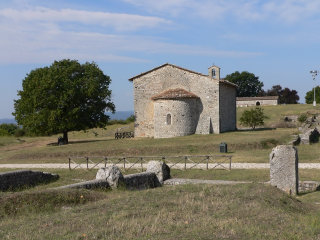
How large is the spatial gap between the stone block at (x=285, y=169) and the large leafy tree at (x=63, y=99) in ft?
106

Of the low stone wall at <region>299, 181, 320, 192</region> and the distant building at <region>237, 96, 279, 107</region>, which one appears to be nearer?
the low stone wall at <region>299, 181, 320, 192</region>

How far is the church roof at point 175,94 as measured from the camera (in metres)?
39.8

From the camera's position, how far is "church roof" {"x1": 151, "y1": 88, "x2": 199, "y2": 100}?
131ft

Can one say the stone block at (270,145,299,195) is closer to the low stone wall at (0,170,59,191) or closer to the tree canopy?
the low stone wall at (0,170,59,191)

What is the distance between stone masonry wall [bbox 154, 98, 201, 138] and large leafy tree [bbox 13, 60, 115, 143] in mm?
9003

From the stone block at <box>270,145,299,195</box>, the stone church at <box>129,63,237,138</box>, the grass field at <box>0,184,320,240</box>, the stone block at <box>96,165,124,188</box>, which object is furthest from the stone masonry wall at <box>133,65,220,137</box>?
the grass field at <box>0,184,320,240</box>

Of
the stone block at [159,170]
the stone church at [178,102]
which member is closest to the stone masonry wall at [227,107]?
the stone church at [178,102]

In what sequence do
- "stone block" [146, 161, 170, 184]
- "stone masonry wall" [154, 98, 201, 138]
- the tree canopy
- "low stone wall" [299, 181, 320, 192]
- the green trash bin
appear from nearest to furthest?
"low stone wall" [299, 181, 320, 192], "stone block" [146, 161, 170, 184], the green trash bin, "stone masonry wall" [154, 98, 201, 138], the tree canopy

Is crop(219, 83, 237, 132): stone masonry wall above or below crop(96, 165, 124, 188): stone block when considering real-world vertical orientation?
above

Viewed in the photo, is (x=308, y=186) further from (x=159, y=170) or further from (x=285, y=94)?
(x=285, y=94)

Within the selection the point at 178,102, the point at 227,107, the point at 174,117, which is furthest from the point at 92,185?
the point at 227,107

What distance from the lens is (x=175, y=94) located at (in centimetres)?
4016

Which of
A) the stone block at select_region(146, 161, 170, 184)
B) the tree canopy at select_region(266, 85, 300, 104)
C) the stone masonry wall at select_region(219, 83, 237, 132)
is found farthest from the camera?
the tree canopy at select_region(266, 85, 300, 104)

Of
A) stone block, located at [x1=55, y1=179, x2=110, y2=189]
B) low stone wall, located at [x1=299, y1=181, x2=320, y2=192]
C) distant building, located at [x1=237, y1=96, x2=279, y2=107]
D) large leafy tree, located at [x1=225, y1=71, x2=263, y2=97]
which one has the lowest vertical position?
low stone wall, located at [x1=299, y1=181, x2=320, y2=192]
